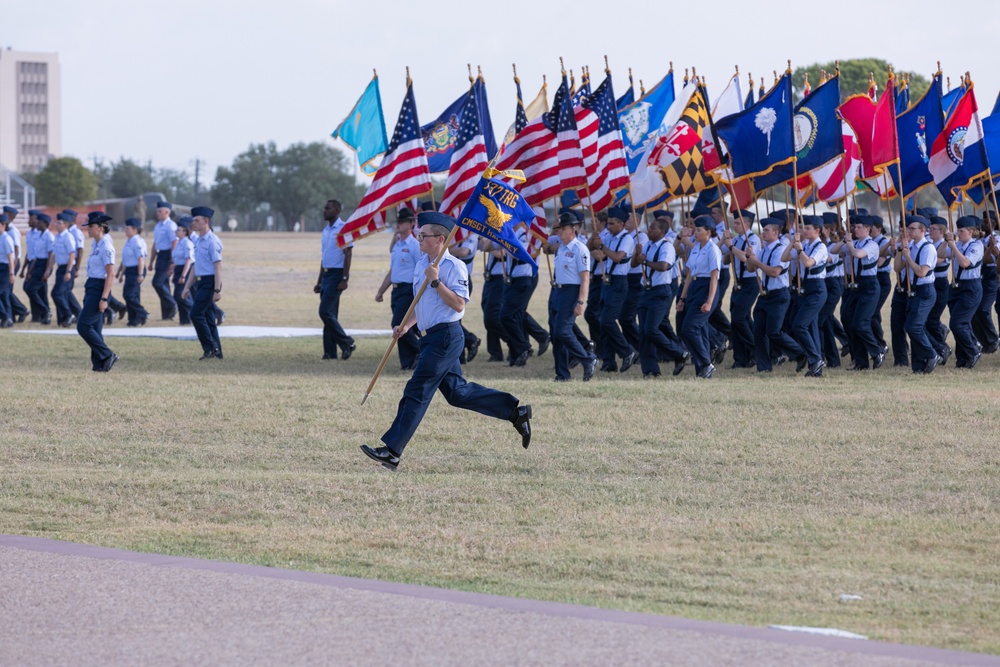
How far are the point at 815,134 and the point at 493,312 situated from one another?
436cm

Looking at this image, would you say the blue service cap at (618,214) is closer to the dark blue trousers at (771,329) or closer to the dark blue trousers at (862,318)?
the dark blue trousers at (771,329)

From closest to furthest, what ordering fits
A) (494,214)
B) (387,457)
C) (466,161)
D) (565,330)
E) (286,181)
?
1. (387,457)
2. (494,214)
3. (565,330)
4. (466,161)
5. (286,181)

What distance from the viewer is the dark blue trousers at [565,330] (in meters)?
14.5

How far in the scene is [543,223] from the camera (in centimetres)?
1573

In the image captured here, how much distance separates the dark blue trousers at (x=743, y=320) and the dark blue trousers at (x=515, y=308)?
239 cm

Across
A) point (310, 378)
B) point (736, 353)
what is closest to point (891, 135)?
point (736, 353)

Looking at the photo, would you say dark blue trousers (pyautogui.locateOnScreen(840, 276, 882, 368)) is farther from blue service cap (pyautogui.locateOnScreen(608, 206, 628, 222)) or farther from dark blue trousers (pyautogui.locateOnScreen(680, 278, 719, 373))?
blue service cap (pyautogui.locateOnScreen(608, 206, 628, 222))

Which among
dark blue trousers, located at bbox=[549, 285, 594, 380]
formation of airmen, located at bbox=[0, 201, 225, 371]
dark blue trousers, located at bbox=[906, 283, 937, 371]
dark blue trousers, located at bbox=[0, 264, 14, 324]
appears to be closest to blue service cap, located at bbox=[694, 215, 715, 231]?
dark blue trousers, located at bbox=[549, 285, 594, 380]

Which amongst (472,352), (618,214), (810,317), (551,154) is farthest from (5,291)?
(810,317)

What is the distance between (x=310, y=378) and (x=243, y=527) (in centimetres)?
707

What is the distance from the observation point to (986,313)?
17.1m

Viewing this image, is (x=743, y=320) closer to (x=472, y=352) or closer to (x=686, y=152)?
(x=686, y=152)

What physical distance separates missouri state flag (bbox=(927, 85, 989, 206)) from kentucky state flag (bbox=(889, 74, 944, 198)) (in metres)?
0.10

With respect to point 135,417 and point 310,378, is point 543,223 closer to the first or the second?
point 310,378
